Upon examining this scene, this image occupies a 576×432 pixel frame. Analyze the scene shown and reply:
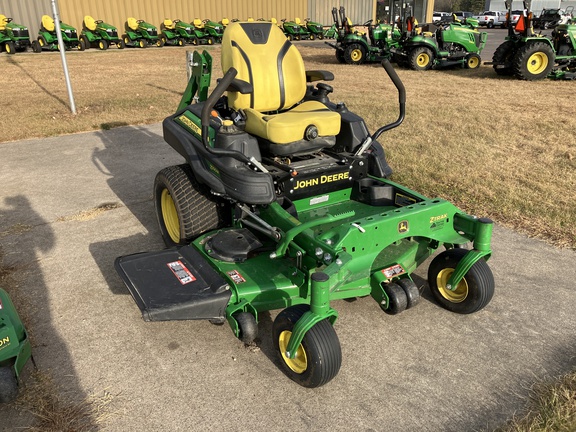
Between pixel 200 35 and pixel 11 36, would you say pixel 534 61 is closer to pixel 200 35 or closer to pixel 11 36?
pixel 200 35

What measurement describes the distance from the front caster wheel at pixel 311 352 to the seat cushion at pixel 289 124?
4.38 feet

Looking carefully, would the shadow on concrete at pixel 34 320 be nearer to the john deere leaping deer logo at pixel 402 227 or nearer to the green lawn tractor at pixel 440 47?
the john deere leaping deer logo at pixel 402 227

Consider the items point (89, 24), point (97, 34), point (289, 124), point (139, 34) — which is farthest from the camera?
point (139, 34)

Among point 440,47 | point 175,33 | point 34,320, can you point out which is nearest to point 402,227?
point 34,320

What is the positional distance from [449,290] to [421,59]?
12487 mm

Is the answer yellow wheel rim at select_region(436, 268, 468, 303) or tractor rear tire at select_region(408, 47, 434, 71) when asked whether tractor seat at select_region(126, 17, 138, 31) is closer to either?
tractor rear tire at select_region(408, 47, 434, 71)

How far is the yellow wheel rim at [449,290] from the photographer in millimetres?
3176

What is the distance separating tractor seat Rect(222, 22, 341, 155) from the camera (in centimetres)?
353

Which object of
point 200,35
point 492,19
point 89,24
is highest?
point 89,24

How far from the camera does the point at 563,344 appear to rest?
2934 mm

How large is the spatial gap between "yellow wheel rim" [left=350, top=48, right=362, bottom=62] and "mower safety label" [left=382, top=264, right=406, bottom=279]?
13935mm

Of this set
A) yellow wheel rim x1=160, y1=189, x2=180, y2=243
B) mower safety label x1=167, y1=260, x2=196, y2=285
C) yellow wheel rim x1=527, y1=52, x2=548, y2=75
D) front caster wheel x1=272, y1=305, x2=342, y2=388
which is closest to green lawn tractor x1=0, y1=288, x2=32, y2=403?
mower safety label x1=167, y1=260, x2=196, y2=285

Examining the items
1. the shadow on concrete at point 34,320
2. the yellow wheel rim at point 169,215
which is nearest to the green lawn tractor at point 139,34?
the shadow on concrete at point 34,320

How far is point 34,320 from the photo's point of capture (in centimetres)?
314
